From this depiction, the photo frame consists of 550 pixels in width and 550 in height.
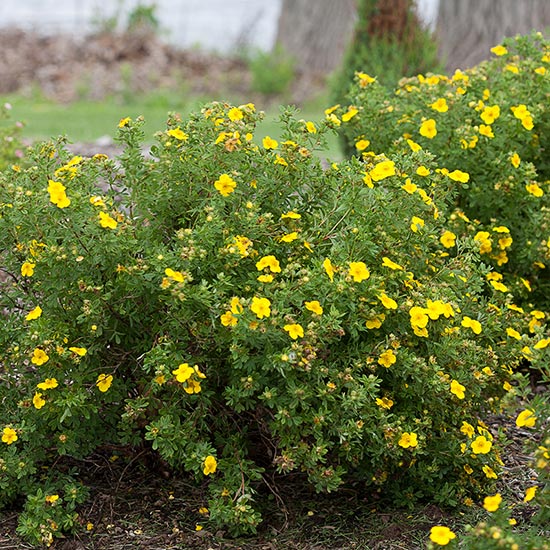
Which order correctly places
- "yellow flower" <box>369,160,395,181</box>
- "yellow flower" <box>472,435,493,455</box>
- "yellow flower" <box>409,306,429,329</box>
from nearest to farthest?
"yellow flower" <box>409,306,429,329</box>, "yellow flower" <box>472,435,493,455</box>, "yellow flower" <box>369,160,395,181</box>

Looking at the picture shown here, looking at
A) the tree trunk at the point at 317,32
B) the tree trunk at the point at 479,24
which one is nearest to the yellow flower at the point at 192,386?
the tree trunk at the point at 479,24

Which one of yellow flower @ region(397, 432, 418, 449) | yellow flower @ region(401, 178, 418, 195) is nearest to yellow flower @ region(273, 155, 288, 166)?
yellow flower @ region(401, 178, 418, 195)

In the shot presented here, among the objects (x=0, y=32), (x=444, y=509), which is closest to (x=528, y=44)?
(x=444, y=509)

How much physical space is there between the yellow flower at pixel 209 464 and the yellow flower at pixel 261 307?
53 cm

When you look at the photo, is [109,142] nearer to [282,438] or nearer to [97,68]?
[282,438]

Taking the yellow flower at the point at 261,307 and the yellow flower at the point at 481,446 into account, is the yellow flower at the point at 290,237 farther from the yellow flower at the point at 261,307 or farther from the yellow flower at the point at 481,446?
the yellow flower at the point at 481,446

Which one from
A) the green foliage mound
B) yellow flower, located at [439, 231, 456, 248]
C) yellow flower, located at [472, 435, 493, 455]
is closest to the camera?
yellow flower, located at [472, 435, 493, 455]

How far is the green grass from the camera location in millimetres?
9805

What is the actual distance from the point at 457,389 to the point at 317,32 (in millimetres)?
13553

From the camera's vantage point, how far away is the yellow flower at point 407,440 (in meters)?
2.98

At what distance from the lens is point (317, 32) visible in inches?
624

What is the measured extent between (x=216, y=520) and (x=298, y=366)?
2.34 ft

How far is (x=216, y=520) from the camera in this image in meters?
3.16

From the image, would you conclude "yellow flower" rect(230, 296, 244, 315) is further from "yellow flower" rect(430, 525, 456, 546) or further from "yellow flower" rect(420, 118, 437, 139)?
"yellow flower" rect(420, 118, 437, 139)
